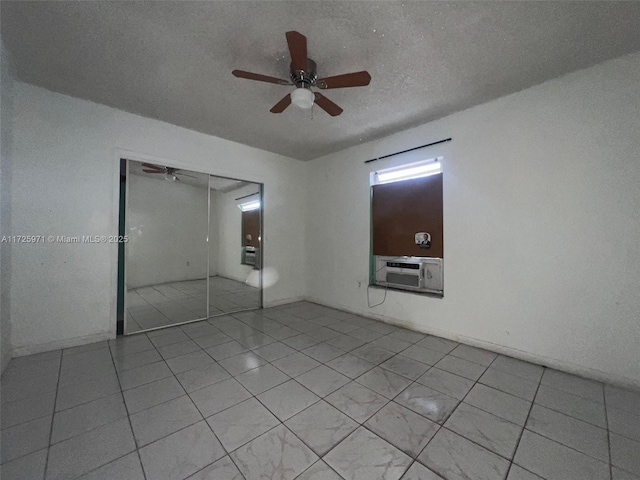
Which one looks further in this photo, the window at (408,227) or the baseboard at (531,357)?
the window at (408,227)

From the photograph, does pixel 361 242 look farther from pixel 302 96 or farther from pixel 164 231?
pixel 164 231

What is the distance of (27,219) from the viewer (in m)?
2.50

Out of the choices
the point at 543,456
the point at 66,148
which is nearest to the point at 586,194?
the point at 543,456

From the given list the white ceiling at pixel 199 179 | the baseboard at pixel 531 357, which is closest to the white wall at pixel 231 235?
the white ceiling at pixel 199 179

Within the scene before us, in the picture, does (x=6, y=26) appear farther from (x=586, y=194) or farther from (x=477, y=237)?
(x=586, y=194)

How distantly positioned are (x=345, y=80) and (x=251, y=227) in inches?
129

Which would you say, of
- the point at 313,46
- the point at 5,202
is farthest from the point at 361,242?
the point at 5,202

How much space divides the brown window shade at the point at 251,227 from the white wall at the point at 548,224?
2.83m

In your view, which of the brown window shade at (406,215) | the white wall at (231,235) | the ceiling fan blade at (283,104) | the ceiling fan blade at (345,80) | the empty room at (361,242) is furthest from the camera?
the white wall at (231,235)

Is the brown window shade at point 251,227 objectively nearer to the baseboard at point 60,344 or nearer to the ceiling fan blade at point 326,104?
the baseboard at point 60,344

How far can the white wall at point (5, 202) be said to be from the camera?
2.15 m

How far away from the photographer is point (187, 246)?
13.0 ft

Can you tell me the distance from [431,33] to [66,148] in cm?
386

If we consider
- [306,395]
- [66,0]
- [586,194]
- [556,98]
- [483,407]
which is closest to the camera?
[66,0]
